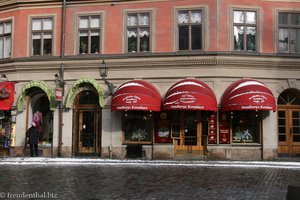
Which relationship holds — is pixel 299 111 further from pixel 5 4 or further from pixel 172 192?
pixel 5 4

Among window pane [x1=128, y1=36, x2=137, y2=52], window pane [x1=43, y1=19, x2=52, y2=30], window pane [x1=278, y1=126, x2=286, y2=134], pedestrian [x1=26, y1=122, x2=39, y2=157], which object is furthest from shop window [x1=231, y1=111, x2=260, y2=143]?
window pane [x1=43, y1=19, x2=52, y2=30]

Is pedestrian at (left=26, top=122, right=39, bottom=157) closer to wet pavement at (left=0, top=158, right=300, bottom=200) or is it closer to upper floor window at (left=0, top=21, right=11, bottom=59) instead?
wet pavement at (left=0, top=158, right=300, bottom=200)

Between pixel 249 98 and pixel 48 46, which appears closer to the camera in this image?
pixel 249 98

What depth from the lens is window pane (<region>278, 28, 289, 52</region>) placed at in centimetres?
2284

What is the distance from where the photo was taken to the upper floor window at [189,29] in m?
22.8

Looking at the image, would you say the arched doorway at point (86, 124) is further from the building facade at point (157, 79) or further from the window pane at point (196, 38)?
the window pane at point (196, 38)

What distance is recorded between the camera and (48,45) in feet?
81.2

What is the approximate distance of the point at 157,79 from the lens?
22.9 meters

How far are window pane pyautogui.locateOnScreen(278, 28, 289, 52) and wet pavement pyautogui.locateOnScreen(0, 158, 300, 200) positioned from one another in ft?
20.6

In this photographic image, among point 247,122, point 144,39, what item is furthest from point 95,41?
point 247,122

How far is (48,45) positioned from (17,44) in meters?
1.85

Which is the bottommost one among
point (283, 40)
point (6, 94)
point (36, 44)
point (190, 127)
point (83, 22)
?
point (190, 127)

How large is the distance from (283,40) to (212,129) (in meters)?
6.02

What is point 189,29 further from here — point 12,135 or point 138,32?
point 12,135
